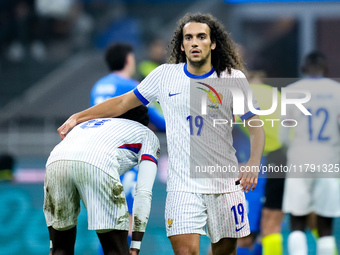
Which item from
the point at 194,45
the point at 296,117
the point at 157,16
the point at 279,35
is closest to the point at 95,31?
the point at 157,16

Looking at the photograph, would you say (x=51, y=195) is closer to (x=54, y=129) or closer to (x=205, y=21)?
(x=205, y=21)

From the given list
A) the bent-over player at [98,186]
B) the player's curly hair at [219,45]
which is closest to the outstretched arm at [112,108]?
the bent-over player at [98,186]

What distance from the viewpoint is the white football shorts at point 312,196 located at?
5.56 meters

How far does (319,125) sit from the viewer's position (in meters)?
5.52

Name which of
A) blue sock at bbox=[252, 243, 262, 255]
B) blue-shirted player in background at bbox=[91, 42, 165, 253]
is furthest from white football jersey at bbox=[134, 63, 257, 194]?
blue sock at bbox=[252, 243, 262, 255]

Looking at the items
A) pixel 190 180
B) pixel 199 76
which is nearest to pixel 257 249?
pixel 190 180

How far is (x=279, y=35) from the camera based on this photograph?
54.6ft

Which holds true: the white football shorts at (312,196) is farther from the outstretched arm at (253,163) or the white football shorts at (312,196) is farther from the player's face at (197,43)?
the player's face at (197,43)

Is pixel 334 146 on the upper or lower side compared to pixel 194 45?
lower

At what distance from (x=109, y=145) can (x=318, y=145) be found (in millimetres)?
2282

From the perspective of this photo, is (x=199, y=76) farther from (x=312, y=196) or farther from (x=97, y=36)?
(x=97, y=36)

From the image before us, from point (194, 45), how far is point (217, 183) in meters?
0.88

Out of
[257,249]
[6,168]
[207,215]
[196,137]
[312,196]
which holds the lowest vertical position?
[6,168]

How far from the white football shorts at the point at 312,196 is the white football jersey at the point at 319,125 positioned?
20cm
